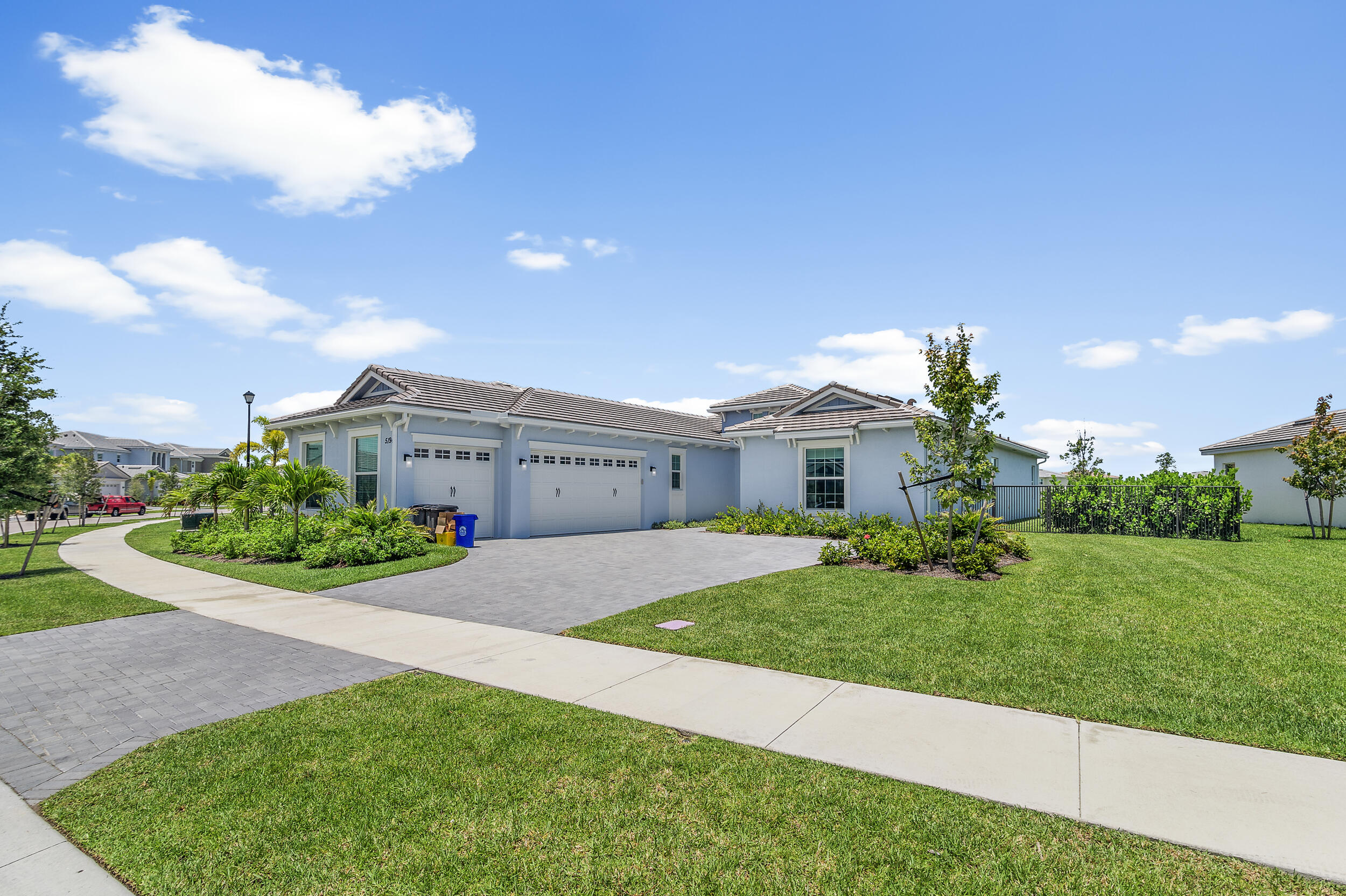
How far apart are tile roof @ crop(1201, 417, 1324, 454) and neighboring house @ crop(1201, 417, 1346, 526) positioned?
0.02 metres

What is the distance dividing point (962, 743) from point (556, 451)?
16.9 meters

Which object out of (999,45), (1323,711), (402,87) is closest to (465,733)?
(1323,711)

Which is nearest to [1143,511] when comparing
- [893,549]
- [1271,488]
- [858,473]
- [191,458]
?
[858,473]

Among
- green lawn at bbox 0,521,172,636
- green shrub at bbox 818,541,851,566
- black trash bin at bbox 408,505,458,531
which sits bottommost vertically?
green lawn at bbox 0,521,172,636

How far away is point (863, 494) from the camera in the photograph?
19.4 meters

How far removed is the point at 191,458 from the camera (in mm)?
77625

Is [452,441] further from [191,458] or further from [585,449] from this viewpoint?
[191,458]

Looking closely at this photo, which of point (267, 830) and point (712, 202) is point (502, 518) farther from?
point (267, 830)

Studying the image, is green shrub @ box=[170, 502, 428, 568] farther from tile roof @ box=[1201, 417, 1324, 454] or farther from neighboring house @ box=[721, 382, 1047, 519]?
tile roof @ box=[1201, 417, 1324, 454]

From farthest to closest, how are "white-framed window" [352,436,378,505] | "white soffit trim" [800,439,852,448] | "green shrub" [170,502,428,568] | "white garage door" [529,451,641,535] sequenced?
"white soffit trim" [800,439,852,448] < "white garage door" [529,451,641,535] < "white-framed window" [352,436,378,505] < "green shrub" [170,502,428,568]

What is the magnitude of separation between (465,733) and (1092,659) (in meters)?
5.89

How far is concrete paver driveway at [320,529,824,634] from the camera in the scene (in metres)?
9.06

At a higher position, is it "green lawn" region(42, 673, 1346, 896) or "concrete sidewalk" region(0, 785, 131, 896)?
"green lawn" region(42, 673, 1346, 896)

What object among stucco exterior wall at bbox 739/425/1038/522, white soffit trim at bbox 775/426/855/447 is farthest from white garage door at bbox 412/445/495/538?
white soffit trim at bbox 775/426/855/447
